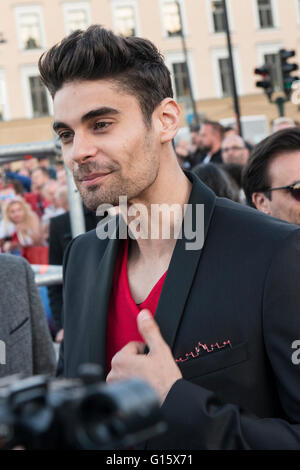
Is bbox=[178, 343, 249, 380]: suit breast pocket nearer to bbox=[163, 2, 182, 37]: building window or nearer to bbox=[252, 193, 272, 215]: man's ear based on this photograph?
bbox=[252, 193, 272, 215]: man's ear

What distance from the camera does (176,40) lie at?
134ft

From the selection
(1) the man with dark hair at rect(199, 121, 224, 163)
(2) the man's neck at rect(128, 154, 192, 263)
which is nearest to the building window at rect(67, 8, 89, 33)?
(1) the man with dark hair at rect(199, 121, 224, 163)

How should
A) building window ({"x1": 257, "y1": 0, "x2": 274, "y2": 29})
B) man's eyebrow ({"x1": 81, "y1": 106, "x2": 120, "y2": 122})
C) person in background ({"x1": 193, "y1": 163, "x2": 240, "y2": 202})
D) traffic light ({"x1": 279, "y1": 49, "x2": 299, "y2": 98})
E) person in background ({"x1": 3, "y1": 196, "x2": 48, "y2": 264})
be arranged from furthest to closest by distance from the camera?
building window ({"x1": 257, "y1": 0, "x2": 274, "y2": 29}) < traffic light ({"x1": 279, "y1": 49, "x2": 299, "y2": 98}) < person in background ({"x1": 3, "y1": 196, "x2": 48, "y2": 264}) < person in background ({"x1": 193, "y1": 163, "x2": 240, "y2": 202}) < man's eyebrow ({"x1": 81, "y1": 106, "x2": 120, "y2": 122})

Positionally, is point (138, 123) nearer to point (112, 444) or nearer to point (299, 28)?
point (112, 444)

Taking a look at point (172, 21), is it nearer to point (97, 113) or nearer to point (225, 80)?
point (225, 80)

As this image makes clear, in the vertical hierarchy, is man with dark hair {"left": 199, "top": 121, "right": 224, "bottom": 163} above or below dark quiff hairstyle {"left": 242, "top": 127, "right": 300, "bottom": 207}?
below

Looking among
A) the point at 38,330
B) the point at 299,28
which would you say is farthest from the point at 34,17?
the point at 38,330

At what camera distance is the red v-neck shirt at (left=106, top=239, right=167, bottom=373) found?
79.7 inches

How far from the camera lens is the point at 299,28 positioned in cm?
4131

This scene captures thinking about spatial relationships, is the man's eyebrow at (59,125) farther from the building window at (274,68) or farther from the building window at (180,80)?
the building window at (274,68)

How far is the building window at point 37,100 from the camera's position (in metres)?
40.2

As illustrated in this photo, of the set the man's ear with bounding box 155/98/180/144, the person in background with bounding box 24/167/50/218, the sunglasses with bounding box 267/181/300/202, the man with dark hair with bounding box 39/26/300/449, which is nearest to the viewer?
the man with dark hair with bounding box 39/26/300/449
